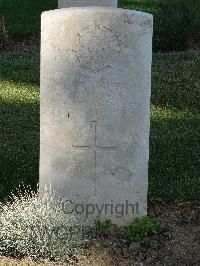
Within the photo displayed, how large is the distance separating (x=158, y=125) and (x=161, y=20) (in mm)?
5158

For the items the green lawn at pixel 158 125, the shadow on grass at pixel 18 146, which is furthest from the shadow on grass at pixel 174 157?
the shadow on grass at pixel 18 146

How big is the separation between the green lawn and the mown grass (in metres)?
0.86

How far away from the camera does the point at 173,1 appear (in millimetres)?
14422

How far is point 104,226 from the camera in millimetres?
4863

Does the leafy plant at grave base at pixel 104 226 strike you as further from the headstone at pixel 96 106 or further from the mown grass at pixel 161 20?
the mown grass at pixel 161 20

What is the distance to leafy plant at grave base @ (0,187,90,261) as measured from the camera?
4.39 m

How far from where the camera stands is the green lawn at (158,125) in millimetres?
6008

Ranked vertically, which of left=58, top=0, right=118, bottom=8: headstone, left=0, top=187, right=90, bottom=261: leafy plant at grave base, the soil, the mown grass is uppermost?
left=58, top=0, right=118, bottom=8: headstone

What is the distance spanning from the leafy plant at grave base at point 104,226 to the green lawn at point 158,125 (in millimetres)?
858

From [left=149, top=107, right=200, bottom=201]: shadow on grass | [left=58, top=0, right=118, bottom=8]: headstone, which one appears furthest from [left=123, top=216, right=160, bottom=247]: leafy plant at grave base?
[left=58, top=0, right=118, bottom=8]: headstone

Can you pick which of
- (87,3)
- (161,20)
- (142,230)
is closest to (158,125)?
(87,3)

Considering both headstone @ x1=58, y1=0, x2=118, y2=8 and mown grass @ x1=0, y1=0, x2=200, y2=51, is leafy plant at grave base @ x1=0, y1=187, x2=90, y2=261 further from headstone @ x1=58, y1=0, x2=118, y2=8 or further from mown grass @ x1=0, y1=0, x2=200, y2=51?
mown grass @ x1=0, y1=0, x2=200, y2=51

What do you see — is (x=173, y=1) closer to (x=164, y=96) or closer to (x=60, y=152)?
(x=164, y=96)

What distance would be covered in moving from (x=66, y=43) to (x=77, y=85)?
31cm
